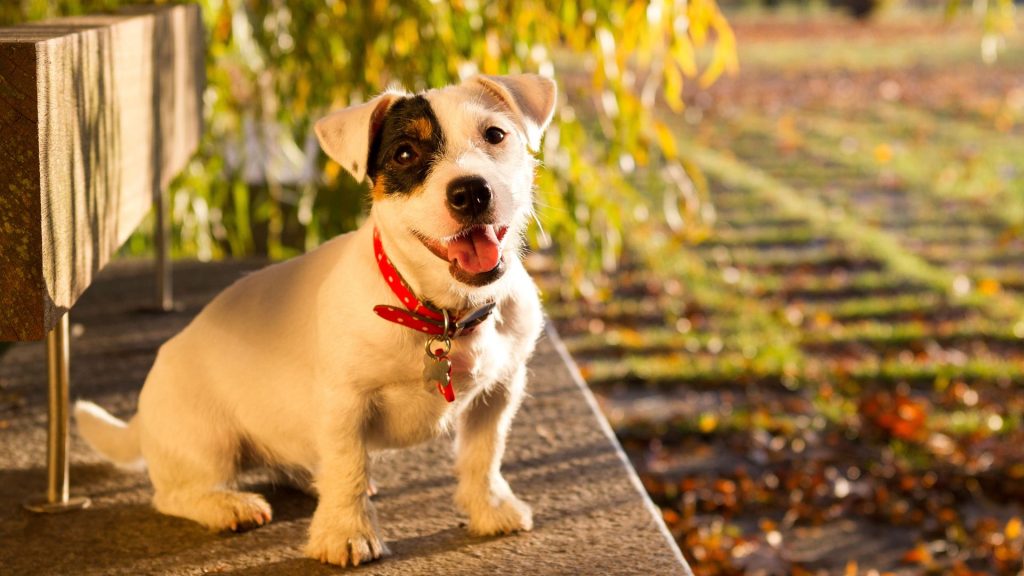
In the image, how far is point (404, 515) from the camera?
2.80 m

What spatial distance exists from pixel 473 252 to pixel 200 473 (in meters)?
0.91

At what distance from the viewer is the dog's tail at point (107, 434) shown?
9.76 feet

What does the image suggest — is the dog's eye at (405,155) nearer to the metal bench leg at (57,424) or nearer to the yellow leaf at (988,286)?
the metal bench leg at (57,424)

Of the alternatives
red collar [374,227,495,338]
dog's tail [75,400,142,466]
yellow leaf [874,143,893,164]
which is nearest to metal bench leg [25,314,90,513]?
dog's tail [75,400,142,466]

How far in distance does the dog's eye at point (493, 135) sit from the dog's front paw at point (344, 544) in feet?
2.73

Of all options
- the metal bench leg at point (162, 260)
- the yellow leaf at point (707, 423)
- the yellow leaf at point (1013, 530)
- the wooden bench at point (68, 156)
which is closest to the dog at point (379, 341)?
the wooden bench at point (68, 156)

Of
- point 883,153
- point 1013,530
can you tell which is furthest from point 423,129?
point 883,153

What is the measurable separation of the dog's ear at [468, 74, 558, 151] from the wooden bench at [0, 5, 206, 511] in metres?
0.82

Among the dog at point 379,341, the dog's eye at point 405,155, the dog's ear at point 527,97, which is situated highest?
the dog's ear at point 527,97

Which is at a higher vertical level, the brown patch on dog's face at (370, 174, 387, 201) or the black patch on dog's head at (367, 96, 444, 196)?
the black patch on dog's head at (367, 96, 444, 196)

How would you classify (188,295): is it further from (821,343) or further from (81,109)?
(821,343)

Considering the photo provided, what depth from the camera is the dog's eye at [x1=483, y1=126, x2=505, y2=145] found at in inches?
91.7

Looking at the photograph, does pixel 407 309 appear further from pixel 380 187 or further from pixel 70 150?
pixel 70 150

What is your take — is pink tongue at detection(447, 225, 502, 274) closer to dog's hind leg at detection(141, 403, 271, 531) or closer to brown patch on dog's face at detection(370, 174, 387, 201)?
brown patch on dog's face at detection(370, 174, 387, 201)
